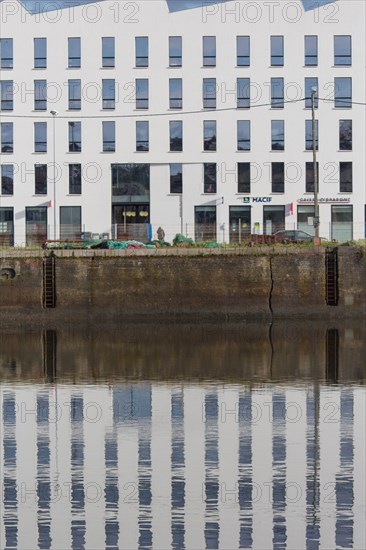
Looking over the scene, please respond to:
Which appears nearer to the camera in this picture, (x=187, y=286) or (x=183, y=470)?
(x=183, y=470)

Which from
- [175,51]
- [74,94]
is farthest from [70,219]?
[175,51]

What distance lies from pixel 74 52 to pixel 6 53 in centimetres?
445

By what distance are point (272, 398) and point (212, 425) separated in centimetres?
436

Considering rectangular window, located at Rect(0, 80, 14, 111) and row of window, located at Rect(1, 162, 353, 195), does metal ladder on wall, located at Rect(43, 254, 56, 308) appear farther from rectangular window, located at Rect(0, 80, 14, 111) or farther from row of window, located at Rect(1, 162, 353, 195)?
rectangular window, located at Rect(0, 80, 14, 111)

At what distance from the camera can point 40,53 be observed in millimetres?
82625

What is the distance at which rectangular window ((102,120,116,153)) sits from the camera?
82562 mm

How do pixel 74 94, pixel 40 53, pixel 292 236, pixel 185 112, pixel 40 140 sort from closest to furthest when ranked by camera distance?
pixel 292 236 < pixel 185 112 < pixel 74 94 < pixel 40 53 < pixel 40 140

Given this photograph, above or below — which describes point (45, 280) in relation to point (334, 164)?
below

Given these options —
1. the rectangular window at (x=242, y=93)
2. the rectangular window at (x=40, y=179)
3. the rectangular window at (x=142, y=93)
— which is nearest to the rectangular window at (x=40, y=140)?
the rectangular window at (x=40, y=179)

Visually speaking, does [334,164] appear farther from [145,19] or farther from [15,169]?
[15,169]

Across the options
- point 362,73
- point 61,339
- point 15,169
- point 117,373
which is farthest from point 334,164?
point 117,373

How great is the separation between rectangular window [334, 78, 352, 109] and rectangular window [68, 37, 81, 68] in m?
16.7

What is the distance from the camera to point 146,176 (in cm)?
8256

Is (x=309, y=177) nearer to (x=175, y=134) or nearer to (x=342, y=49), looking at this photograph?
(x=342, y=49)
